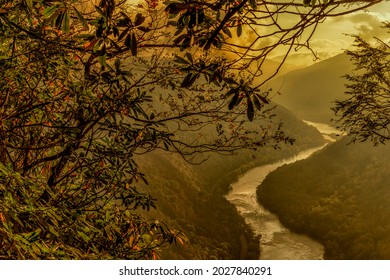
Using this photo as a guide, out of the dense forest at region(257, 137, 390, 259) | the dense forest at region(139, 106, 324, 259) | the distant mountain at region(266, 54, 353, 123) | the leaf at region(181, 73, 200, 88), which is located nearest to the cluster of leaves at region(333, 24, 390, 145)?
the leaf at region(181, 73, 200, 88)

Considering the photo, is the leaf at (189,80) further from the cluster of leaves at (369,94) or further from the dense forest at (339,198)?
the dense forest at (339,198)

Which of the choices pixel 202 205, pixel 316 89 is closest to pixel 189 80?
pixel 202 205

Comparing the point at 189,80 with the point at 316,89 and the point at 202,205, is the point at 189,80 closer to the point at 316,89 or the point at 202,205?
the point at 202,205

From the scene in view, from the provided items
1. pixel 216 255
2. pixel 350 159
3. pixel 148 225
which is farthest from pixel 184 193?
pixel 148 225

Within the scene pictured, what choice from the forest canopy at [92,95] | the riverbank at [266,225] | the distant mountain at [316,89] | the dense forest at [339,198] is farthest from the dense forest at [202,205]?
the distant mountain at [316,89]

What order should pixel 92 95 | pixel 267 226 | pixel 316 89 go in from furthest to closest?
1. pixel 316 89
2. pixel 267 226
3. pixel 92 95

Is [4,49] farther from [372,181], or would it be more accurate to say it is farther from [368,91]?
[372,181]
